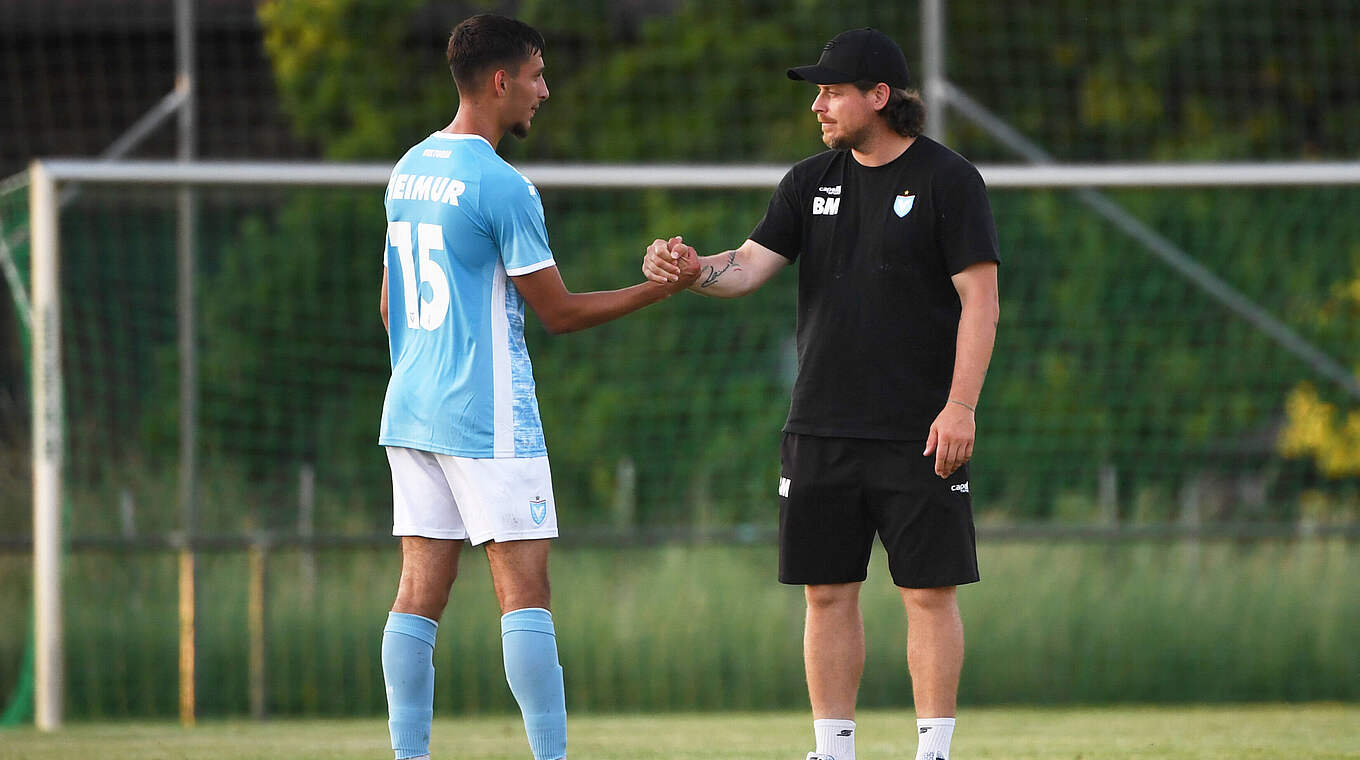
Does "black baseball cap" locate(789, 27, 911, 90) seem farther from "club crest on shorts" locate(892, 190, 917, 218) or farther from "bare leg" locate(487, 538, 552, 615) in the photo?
"bare leg" locate(487, 538, 552, 615)

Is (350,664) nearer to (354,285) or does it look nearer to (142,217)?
(354,285)

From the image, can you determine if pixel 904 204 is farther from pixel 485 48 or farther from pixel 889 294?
pixel 485 48

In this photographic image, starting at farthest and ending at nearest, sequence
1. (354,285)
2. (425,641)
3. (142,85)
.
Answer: (142,85)
(354,285)
(425,641)

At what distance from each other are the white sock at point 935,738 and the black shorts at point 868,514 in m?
0.34

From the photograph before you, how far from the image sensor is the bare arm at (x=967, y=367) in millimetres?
4211

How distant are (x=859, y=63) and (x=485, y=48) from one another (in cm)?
96

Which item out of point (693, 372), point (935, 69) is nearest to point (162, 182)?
point (693, 372)

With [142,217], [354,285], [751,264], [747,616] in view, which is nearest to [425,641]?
[751,264]

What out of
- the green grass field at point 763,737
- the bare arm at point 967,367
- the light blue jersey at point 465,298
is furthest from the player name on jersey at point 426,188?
the green grass field at point 763,737

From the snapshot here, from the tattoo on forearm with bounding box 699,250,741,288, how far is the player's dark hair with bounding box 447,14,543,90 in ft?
2.45

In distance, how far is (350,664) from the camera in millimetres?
8820

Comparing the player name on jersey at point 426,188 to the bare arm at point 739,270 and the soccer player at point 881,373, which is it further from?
the bare arm at point 739,270

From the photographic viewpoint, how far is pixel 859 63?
174 inches

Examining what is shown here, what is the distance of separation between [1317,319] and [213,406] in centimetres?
664
